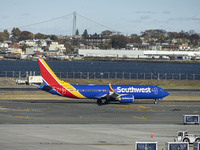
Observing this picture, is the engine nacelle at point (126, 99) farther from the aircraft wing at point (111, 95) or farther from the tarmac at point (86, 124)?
the aircraft wing at point (111, 95)

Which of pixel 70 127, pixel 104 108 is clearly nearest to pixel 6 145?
pixel 70 127

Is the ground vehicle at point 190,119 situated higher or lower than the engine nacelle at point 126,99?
lower

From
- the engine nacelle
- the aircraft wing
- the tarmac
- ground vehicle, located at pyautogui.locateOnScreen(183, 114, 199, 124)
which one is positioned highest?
the aircraft wing

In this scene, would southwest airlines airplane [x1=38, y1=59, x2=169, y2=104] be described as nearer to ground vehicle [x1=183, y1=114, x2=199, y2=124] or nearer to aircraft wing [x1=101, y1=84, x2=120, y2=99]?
aircraft wing [x1=101, y1=84, x2=120, y2=99]

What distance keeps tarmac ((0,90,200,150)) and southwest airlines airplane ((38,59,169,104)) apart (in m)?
1.62

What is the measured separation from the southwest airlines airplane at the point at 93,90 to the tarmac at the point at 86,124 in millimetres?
1623

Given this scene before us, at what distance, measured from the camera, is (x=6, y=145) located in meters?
41.8

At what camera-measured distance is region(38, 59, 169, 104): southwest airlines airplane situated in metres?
79.6

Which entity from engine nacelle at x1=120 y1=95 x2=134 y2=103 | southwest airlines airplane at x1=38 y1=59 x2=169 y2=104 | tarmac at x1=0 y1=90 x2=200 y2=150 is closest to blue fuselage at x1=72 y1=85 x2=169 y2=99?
southwest airlines airplane at x1=38 y1=59 x2=169 y2=104

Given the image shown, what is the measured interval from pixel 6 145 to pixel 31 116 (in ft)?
71.7

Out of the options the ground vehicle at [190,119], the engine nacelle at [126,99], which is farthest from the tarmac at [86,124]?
the ground vehicle at [190,119]

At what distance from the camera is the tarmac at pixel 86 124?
43.9 meters

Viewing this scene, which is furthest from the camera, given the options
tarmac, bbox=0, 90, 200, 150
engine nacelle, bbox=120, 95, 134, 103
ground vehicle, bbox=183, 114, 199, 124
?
engine nacelle, bbox=120, 95, 134, 103

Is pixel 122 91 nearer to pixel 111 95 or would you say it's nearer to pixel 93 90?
pixel 111 95
